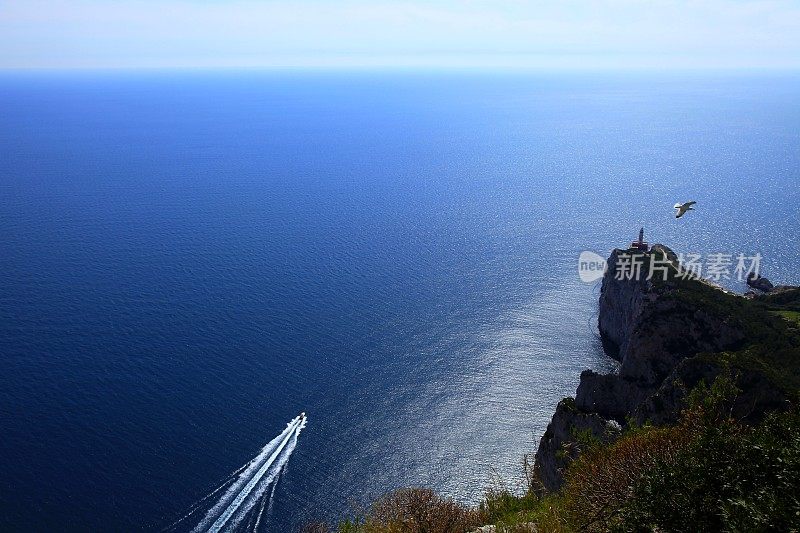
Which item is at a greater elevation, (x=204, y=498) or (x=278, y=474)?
(x=278, y=474)

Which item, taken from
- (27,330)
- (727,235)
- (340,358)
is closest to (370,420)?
(340,358)

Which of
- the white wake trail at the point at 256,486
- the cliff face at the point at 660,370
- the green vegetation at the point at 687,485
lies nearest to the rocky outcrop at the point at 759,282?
the cliff face at the point at 660,370

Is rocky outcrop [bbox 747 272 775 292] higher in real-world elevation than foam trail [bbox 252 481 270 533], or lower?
higher

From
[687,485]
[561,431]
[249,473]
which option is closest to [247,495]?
[249,473]

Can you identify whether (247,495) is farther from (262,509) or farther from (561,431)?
(561,431)

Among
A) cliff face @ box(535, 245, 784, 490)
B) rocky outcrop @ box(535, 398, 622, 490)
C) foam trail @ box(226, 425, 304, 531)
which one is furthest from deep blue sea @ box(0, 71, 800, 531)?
cliff face @ box(535, 245, 784, 490)

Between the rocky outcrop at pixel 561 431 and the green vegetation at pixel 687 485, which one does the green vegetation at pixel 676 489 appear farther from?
the rocky outcrop at pixel 561 431

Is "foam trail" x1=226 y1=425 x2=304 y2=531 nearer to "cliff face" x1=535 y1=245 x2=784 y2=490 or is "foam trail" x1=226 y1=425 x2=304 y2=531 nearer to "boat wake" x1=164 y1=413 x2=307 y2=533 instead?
"boat wake" x1=164 y1=413 x2=307 y2=533

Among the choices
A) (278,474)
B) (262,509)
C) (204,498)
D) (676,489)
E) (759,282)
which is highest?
(676,489)
